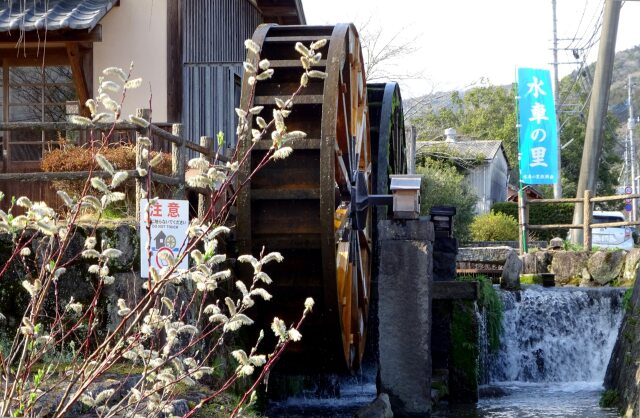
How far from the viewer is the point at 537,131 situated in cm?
2184

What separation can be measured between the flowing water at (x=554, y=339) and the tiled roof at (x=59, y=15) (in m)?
6.09

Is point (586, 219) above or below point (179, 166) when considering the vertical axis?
below

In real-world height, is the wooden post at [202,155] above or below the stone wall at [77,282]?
above

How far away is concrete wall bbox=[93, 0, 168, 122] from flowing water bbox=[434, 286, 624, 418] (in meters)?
5.11

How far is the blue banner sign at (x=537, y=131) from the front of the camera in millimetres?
21703

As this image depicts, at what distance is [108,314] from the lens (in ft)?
26.6

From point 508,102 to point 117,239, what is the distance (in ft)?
173

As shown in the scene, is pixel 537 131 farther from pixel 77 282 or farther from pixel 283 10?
pixel 77 282

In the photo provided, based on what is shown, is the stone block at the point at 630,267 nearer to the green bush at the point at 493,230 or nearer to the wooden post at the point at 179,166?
the wooden post at the point at 179,166

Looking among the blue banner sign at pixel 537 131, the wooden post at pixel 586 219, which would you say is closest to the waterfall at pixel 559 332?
the wooden post at pixel 586 219

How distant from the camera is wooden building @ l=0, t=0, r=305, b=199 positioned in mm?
12383

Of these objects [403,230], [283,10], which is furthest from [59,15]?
[403,230]

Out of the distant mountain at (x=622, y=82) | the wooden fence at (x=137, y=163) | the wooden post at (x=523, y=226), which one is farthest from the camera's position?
the distant mountain at (x=622, y=82)

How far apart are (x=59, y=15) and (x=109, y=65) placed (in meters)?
1.09
